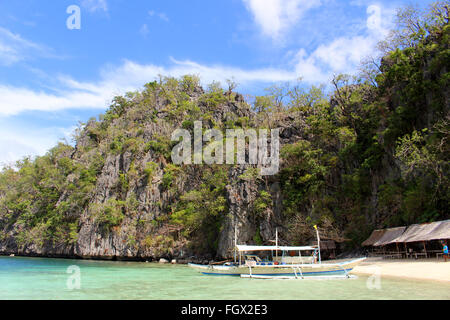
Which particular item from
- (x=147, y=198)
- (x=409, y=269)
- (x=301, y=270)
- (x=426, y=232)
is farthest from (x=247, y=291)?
(x=147, y=198)

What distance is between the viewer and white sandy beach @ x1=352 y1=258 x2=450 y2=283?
15.0 m

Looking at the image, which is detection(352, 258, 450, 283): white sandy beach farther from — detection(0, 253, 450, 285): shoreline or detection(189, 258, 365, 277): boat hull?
detection(189, 258, 365, 277): boat hull

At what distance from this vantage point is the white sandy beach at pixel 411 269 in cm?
1502

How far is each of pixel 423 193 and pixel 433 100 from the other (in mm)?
6421

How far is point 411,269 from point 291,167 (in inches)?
576

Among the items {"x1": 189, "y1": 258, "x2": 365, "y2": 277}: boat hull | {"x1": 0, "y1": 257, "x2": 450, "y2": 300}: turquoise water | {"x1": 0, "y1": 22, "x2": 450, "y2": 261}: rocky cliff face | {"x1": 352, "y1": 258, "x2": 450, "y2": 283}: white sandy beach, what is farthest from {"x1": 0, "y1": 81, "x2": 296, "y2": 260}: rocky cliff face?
{"x1": 0, "y1": 257, "x2": 450, "y2": 300}: turquoise water

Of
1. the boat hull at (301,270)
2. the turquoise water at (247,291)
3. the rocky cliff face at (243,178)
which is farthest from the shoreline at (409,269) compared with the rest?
the rocky cliff face at (243,178)

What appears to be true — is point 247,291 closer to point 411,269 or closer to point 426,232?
point 411,269

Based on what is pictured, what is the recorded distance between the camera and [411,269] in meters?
16.6

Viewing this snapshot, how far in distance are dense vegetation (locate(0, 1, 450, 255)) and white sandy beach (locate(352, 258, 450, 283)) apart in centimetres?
376

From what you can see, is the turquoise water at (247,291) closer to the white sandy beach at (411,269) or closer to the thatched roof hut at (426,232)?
the white sandy beach at (411,269)

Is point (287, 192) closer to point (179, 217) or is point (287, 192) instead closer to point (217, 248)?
point (217, 248)

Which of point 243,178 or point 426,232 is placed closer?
point 426,232
